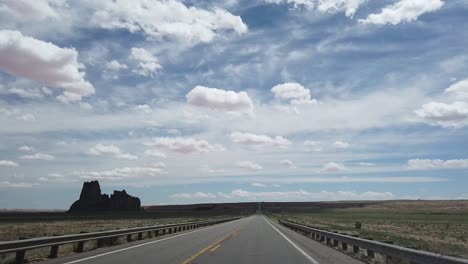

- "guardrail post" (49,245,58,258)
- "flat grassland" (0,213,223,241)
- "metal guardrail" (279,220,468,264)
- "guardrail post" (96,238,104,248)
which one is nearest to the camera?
"metal guardrail" (279,220,468,264)

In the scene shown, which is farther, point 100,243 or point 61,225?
point 61,225

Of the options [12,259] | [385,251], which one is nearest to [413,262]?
Result: [385,251]

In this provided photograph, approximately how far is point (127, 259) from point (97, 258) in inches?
42.0

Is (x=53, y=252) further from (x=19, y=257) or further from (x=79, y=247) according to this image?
(x=79, y=247)

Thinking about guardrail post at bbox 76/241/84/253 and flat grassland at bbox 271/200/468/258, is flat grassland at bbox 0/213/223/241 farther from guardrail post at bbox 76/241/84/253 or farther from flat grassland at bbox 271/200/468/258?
flat grassland at bbox 271/200/468/258

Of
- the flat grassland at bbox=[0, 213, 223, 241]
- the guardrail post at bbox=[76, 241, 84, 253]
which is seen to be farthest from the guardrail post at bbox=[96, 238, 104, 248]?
the guardrail post at bbox=[76, 241, 84, 253]

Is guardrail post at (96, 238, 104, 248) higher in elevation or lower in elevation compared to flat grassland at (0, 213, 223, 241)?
lower

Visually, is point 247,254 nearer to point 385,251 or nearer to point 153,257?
point 153,257

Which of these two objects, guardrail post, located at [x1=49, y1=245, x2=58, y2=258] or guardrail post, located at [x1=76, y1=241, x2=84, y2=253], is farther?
guardrail post, located at [x1=76, y1=241, x2=84, y2=253]

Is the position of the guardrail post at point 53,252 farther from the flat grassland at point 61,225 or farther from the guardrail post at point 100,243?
the guardrail post at point 100,243

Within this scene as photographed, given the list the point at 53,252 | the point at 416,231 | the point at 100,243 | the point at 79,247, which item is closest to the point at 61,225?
the point at 416,231

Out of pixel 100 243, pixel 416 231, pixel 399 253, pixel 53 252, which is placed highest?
pixel 416 231

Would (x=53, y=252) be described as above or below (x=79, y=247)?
below

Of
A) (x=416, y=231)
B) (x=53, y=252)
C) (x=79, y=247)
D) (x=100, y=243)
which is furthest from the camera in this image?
(x=416, y=231)
